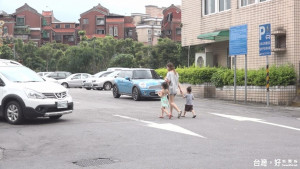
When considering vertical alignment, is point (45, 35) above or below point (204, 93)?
above

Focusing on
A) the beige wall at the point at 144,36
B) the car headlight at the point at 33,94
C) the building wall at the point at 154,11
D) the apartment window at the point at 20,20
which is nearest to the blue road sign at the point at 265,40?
the car headlight at the point at 33,94

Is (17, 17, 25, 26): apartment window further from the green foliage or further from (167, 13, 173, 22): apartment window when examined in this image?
the green foliage

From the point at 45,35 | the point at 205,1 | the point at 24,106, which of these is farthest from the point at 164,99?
the point at 45,35

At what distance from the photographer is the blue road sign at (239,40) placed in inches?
787

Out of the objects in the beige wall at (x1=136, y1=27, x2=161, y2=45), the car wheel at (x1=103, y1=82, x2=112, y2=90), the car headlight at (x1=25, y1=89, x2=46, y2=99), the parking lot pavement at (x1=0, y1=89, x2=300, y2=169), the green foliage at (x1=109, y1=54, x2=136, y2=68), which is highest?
the beige wall at (x1=136, y1=27, x2=161, y2=45)

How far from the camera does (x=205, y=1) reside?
27328 mm

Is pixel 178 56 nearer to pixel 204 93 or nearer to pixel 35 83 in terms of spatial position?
pixel 204 93

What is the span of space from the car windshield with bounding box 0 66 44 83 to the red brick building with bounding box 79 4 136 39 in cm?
7566

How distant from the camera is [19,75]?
13336 millimetres

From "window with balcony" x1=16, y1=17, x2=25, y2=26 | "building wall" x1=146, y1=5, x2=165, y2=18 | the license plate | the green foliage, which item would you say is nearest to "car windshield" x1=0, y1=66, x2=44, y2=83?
the license plate

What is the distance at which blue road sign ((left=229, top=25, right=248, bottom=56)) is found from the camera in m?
20.0

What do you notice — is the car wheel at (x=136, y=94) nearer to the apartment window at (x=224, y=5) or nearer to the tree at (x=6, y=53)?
the apartment window at (x=224, y=5)

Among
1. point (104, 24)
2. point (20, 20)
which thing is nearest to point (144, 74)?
point (104, 24)

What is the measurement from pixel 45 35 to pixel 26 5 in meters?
6.84
